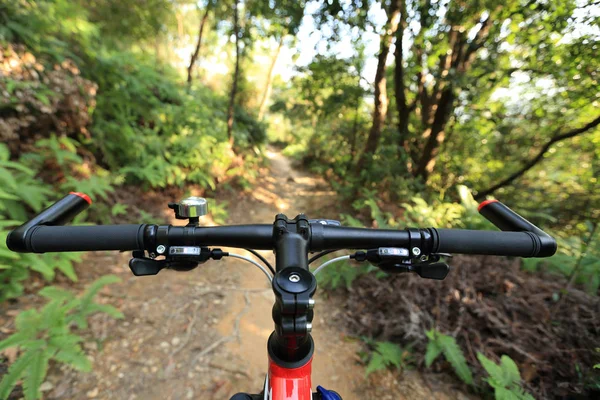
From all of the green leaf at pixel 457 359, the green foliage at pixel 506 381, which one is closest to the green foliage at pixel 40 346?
the green leaf at pixel 457 359

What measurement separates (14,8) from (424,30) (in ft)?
24.9

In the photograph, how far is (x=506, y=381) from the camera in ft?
7.69

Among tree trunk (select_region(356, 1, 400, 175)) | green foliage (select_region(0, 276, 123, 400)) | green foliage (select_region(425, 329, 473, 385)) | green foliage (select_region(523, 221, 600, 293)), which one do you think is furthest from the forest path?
tree trunk (select_region(356, 1, 400, 175))

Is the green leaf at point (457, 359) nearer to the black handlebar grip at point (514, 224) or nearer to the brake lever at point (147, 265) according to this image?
the black handlebar grip at point (514, 224)

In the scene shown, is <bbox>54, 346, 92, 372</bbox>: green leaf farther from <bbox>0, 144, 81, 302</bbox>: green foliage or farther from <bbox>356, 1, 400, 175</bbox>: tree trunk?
<bbox>356, 1, 400, 175</bbox>: tree trunk

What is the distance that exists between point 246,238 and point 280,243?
8.5 inches

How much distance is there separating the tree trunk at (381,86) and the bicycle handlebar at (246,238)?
21.0 ft

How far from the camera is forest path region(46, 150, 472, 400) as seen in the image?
259 centimetres

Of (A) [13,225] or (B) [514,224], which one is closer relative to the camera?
(B) [514,224]

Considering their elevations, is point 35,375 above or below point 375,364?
above

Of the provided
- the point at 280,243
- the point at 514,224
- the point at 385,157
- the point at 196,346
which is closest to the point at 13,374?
the point at 196,346

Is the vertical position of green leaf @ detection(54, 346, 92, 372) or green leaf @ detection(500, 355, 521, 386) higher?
green leaf @ detection(54, 346, 92, 372)

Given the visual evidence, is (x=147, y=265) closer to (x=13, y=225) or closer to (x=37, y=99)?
(x=13, y=225)

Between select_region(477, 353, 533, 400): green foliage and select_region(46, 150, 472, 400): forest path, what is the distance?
448 mm
